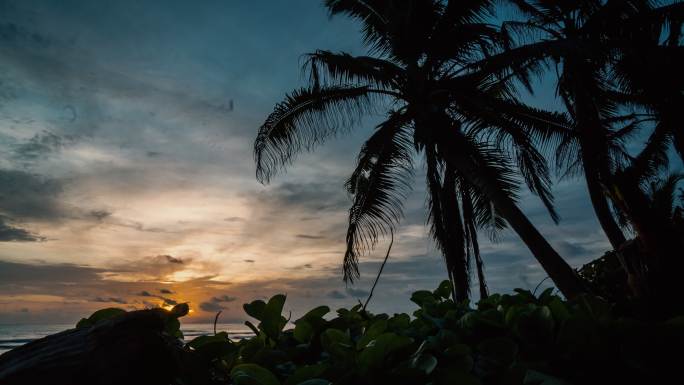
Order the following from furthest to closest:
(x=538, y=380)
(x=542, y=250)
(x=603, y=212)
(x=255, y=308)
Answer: (x=603, y=212) → (x=542, y=250) → (x=255, y=308) → (x=538, y=380)

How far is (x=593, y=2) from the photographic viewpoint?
12.1 m

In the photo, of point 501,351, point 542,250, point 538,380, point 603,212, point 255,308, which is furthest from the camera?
point 603,212

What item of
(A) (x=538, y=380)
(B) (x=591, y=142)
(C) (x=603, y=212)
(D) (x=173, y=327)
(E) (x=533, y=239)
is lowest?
(A) (x=538, y=380)

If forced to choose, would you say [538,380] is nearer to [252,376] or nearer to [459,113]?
[252,376]

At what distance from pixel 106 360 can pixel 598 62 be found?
8.42 m

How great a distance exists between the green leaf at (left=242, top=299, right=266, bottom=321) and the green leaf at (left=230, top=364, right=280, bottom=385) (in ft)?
1.09

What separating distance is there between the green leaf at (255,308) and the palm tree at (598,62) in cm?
686

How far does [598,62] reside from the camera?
24.5 feet

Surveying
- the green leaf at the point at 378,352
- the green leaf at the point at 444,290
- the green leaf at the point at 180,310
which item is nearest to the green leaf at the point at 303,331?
the green leaf at the point at 180,310

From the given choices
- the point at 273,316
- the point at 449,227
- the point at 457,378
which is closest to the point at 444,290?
the point at 273,316

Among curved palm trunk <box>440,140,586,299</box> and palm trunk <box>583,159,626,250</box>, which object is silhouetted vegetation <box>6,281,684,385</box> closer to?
curved palm trunk <box>440,140,586,299</box>

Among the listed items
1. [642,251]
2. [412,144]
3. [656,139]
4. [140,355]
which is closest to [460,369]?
[140,355]

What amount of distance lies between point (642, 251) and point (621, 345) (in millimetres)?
1055

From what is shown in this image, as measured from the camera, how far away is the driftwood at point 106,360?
2.93 ft
